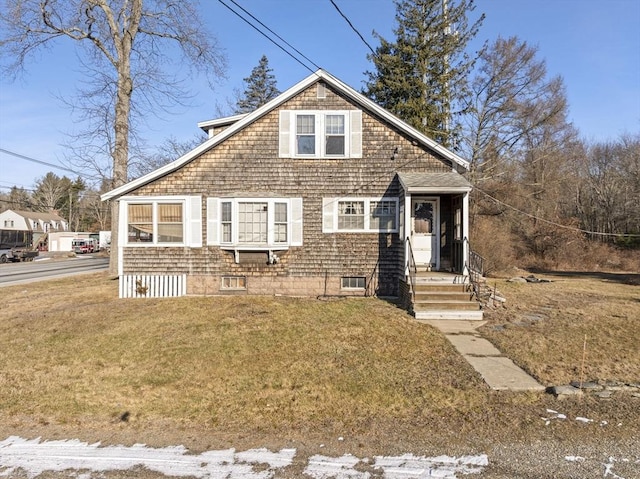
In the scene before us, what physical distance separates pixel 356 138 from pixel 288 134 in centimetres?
208

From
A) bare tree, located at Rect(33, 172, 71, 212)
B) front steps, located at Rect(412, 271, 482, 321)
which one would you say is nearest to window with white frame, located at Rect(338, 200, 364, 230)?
front steps, located at Rect(412, 271, 482, 321)

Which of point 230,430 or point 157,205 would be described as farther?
point 157,205

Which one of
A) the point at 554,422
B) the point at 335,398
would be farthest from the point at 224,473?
the point at 554,422

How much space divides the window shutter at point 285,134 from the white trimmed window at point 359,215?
74.1 inches

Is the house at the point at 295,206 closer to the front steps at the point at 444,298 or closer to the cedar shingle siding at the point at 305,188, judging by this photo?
the cedar shingle siding at the point at 305,188

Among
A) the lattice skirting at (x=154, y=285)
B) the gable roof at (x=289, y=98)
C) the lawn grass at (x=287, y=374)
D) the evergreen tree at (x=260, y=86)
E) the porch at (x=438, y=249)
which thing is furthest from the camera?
the evergreen tree at (x=260, y=86)

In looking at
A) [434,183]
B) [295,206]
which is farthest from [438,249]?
[295,206]

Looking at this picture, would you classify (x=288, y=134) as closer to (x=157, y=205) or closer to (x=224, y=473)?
(x=157, y=205)

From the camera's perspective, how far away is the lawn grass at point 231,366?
4.65 m

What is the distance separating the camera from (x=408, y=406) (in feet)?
15.2

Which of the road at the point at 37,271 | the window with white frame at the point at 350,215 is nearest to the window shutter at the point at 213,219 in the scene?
the window with white frame at the point at 350,215

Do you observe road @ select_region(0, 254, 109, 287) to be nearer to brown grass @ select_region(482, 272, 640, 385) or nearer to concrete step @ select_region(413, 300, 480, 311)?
concrete step @ select_region(413, 300, 480, 311)

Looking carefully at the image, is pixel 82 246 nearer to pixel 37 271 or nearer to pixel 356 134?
pixel 37 271

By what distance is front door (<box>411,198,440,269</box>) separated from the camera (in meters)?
12.3
